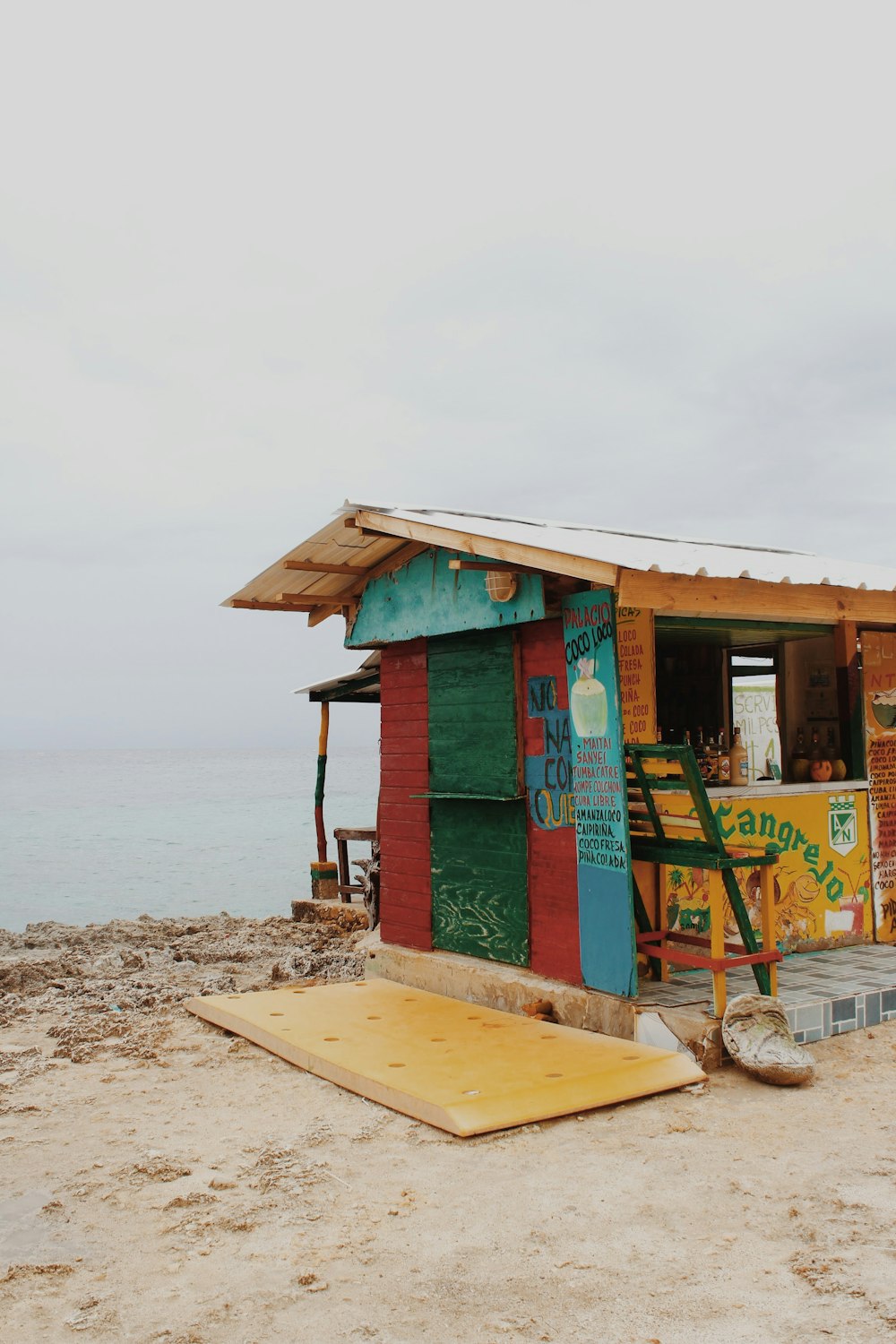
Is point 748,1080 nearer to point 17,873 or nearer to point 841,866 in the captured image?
point 841,866

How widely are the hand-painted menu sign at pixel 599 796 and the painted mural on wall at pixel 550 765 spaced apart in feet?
0.32

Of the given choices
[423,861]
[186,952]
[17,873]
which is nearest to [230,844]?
[17,873]

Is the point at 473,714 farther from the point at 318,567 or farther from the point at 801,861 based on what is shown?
the point at 801,861

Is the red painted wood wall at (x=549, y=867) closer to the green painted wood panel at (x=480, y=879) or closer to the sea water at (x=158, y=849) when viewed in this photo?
the green painted wood panel at (x=480, y=879)

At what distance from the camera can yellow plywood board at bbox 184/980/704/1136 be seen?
479cm

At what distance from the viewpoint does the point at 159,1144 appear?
4617 mm

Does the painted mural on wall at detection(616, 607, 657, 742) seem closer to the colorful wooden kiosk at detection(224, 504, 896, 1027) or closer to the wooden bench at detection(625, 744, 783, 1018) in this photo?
the colorful wooden kiosk at detection(224, 504, 896, 1027)

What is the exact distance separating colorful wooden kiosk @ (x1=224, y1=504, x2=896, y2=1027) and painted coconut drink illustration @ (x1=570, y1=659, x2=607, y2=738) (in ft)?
0.04

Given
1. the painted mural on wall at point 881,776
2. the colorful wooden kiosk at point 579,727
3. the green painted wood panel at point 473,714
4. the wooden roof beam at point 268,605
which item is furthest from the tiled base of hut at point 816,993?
the wooden roof beam at point 268,605

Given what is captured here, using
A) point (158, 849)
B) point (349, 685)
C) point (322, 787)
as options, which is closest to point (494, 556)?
point (349, 685)

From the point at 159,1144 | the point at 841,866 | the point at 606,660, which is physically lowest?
the point at 159,1144

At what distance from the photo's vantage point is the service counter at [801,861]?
6.69m

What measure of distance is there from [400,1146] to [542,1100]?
2.29 feet

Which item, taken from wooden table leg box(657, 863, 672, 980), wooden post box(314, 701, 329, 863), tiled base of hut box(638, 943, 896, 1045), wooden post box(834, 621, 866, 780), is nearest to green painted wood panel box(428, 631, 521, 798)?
wooden table leg box(657, 863, 672, 980)
